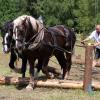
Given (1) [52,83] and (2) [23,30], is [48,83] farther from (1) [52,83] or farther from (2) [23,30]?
(2) [23,30]

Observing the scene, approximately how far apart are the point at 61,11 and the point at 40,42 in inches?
1862

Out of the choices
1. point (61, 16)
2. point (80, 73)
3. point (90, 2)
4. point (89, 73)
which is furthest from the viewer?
point (61, 16)

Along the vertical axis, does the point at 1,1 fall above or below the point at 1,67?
above

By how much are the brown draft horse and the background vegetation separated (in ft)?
106

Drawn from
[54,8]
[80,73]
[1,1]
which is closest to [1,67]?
[80,73]

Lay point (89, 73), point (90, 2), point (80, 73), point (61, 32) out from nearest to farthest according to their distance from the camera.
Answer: point (89, 73), point (61, 32), point (80, 73), point (90, 2)

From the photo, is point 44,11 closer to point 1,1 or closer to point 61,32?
point 1,1

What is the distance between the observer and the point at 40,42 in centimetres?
1071

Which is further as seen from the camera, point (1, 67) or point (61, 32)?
point (1, 67)

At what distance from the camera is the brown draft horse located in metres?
10.2

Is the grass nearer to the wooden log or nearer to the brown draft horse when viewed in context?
the wooden log

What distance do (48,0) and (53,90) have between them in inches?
2020

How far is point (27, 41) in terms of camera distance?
413 inches

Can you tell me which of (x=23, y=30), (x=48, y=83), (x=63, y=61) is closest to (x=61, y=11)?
(x=63, y=61)
